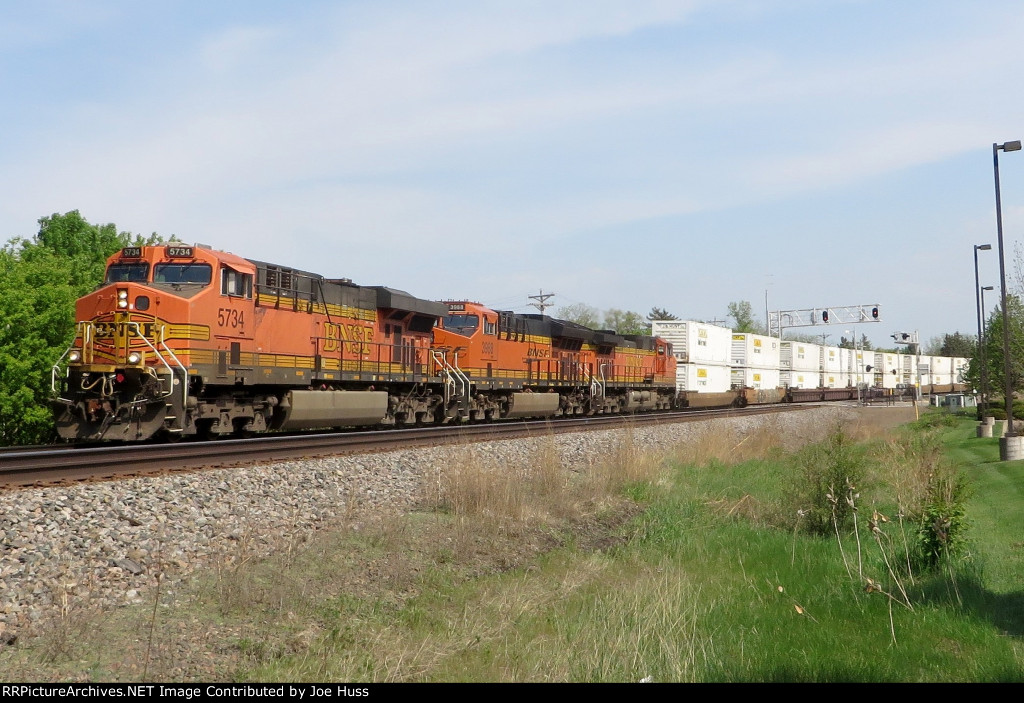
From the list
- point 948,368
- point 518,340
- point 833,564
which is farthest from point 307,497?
point 948,368

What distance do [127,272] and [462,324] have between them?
1242 centimetres

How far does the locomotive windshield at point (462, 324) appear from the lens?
2858 centimetres

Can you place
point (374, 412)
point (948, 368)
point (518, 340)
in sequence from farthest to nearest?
1. point (948, 368)
2. point (518, 340)
3. point (374, 412)

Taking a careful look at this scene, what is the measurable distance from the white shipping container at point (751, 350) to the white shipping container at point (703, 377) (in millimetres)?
1125

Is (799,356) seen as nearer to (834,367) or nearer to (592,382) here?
→ (834,367)

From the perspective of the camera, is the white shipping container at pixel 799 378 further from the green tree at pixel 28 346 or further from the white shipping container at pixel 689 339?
the green tree at pixel 28 346

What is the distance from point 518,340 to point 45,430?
17.9 metres

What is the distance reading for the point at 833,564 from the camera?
37.4 ft

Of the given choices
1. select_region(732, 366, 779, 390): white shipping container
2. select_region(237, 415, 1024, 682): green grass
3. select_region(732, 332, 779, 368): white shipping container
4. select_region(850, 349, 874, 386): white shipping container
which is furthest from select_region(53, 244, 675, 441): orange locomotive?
select_region(850, 349, 874, 386): white shipping container

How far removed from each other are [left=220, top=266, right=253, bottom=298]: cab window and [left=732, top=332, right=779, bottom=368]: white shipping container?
4477cm

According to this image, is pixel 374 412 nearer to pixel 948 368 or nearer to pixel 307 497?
pixel 307 497

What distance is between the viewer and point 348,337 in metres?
22.4

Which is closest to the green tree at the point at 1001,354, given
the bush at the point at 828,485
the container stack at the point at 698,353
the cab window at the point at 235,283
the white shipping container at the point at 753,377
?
the white shipping container at the point at 753,377

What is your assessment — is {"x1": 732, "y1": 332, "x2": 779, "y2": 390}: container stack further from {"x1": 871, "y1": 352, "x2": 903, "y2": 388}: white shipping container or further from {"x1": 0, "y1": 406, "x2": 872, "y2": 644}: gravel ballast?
{"x1": 0, "y1": 406, "x2": 872, "y2": 644}: gravel ballast
